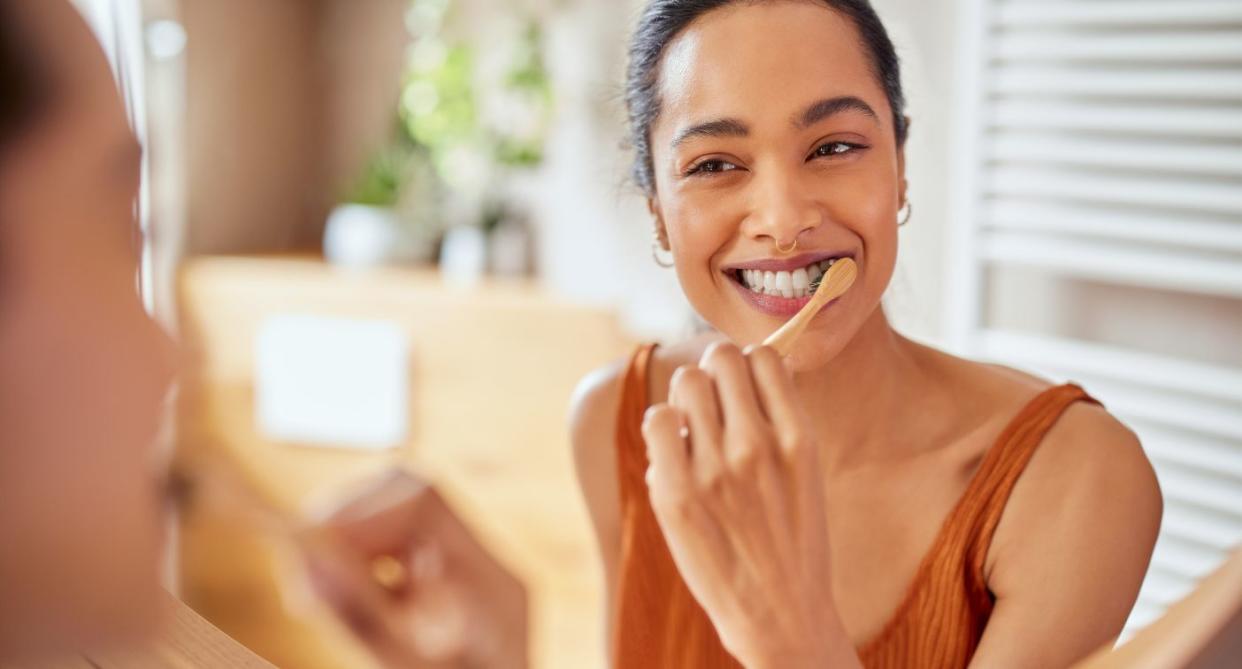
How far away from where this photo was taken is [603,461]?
2.50 feet

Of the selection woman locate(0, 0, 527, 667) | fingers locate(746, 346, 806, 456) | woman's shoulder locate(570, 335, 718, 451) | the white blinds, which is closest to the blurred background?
the white blinds

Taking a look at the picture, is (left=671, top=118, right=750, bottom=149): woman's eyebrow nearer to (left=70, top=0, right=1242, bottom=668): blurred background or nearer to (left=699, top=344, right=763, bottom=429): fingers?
(left=699, top=344, right=763, bottom=429): fingers

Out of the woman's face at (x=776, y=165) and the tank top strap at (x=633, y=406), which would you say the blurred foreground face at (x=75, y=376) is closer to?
the woman's face at (x=776, y=165)

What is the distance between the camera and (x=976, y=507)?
0.54 m

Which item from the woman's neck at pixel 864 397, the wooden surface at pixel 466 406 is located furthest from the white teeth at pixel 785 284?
the wooden surface at pixel 466 406

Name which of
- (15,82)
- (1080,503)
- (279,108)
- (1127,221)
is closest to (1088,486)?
(1080,503)

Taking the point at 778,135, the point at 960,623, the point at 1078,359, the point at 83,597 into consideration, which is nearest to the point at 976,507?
the point at 960,623

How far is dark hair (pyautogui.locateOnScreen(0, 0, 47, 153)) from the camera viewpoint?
0.20 m

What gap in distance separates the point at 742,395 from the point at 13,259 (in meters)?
0.18

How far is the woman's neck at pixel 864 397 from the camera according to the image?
61 centimetres

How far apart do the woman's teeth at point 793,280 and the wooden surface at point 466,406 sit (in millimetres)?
1215

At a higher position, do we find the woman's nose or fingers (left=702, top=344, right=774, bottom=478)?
the woman's nose

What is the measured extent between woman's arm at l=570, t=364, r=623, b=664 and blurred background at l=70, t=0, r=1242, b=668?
0.28 metres

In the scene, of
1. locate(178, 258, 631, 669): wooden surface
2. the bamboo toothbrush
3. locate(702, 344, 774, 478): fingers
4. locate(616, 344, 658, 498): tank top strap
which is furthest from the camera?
locate(178, 258, 631, 669): wooden surface
